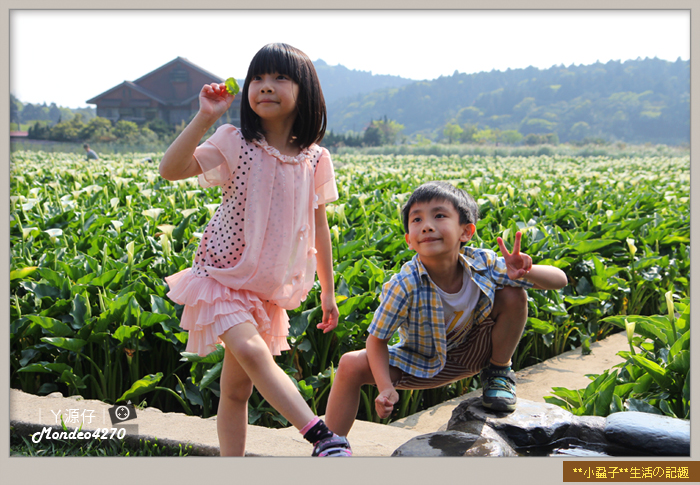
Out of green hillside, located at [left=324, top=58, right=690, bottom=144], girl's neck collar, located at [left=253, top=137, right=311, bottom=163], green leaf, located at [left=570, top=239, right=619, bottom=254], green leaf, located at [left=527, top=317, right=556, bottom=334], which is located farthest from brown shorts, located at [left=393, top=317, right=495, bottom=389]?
green hillside, located at [left=324, top=58, right=690, bottom=144]

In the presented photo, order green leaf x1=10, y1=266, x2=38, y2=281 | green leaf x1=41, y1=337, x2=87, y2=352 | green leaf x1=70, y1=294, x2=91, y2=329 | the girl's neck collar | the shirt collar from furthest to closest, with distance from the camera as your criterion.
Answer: green leaf x1=10, y1=266, x2=38, y2=281, green leaf x1=70, y1=294, x2=91, y2=329, green leaf x1=41, y1=337, x2=87, y2=352, the shirt collar, the girl's neck collar

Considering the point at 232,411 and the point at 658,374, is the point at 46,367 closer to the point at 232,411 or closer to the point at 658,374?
the point at 232,411

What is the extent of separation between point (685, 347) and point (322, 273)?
1473 millimetres

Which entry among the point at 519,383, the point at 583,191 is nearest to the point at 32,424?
the point at 519,383

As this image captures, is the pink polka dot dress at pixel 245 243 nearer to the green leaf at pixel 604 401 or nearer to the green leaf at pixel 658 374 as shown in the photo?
the green leaf at pixel 604 401

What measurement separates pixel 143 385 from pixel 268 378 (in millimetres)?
960

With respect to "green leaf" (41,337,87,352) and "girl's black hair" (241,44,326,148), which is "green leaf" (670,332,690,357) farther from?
"green leaf" (41,337,87,352)

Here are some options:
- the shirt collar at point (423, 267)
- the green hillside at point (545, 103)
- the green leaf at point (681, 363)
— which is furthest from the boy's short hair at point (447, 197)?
the green hillside at point (545, 103)

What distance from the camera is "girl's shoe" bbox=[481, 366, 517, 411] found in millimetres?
2041

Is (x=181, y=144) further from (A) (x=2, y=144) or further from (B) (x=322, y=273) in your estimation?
(A) (x=2, y=144)

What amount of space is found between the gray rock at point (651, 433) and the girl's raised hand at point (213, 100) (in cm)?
164

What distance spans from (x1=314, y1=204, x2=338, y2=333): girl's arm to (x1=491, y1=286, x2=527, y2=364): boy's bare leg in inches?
23.1

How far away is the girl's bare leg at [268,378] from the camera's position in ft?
5.36

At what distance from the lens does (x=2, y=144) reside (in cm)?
210
